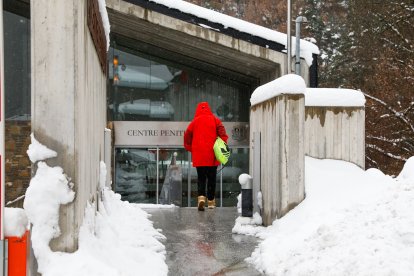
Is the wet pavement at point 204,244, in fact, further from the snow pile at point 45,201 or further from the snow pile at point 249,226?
the snow pile at point 45,201

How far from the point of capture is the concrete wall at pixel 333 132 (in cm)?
949

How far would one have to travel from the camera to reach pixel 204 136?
10.5 meters

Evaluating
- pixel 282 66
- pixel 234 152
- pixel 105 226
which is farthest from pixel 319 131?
pixel 234 152

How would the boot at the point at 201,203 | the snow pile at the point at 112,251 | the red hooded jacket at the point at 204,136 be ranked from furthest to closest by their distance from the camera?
the boot at the point at 201,203
the red hooded jacket at the point at 204,136
the snow pile at the point at 112,251

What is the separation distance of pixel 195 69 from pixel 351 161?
43.7 ft

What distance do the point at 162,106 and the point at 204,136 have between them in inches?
497

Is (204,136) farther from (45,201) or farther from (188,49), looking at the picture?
(188,49)

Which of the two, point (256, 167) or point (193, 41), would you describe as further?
point (193, 41)

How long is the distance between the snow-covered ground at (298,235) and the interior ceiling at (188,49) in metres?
11.2

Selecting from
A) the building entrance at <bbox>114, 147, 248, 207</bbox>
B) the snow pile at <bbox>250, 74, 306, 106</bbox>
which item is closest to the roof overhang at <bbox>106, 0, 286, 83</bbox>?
the building entrance at <bbox>114, 147, 248, 207</bbox>

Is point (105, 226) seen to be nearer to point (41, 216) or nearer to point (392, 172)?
point (41, 216)

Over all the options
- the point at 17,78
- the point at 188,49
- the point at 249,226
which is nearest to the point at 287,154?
the point at 249,226

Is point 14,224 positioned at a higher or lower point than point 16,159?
higher

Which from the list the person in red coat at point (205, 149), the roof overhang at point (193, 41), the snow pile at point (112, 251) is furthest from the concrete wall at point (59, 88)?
the roof overhang at point (193, 41)
